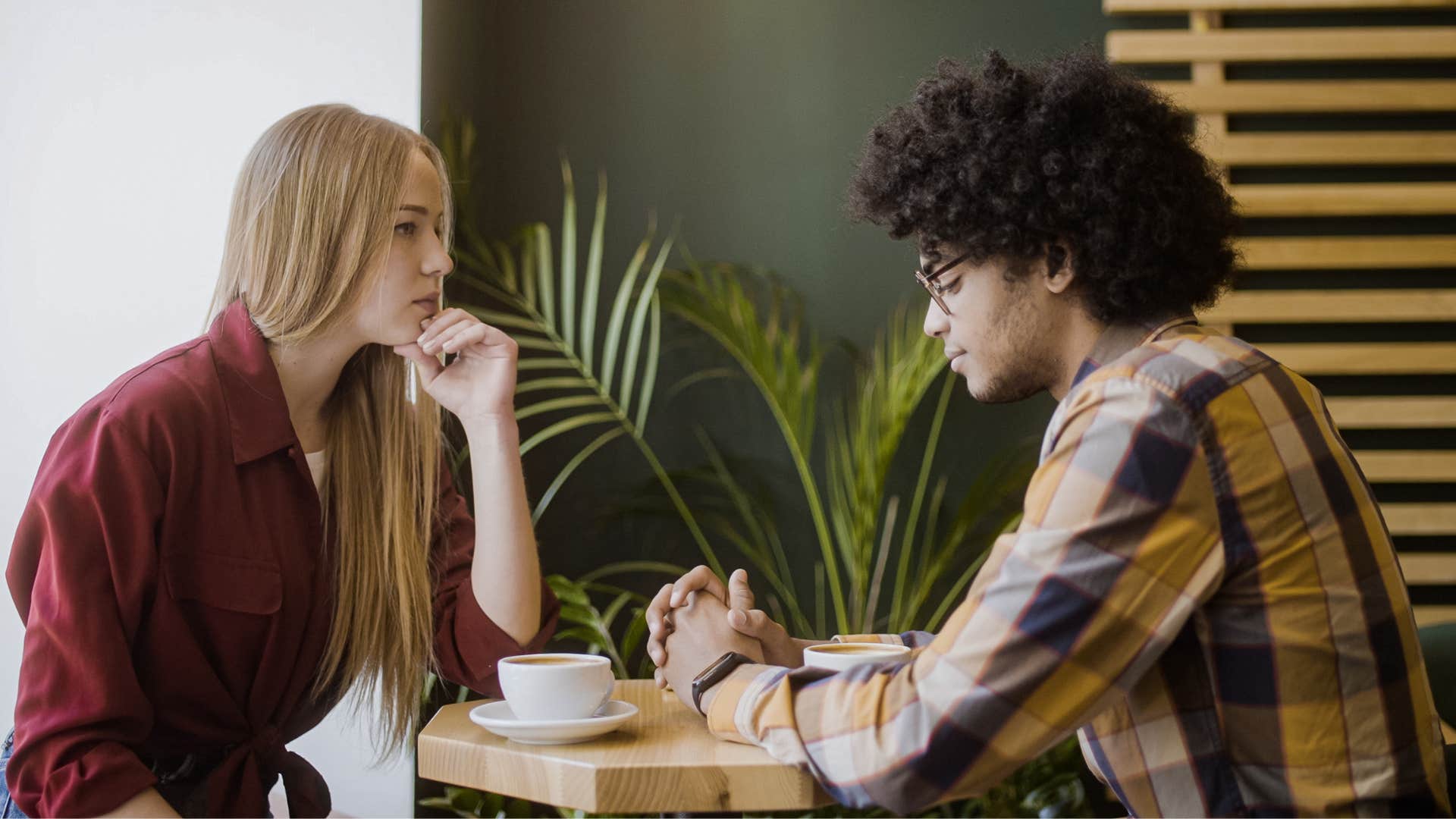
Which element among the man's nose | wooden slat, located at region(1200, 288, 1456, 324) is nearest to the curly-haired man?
the man's nose

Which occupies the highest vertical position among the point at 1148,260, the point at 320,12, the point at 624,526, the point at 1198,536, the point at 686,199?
the point at 320,12

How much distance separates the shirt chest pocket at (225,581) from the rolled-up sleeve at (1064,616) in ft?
2.75

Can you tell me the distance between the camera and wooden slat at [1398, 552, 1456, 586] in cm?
310

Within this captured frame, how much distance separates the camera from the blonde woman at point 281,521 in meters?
1.33

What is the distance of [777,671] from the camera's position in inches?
47.5

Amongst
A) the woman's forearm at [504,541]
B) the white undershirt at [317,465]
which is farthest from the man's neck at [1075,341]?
the white undershirt at [317,465]

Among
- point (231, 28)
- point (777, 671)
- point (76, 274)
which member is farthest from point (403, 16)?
point (777, 671)

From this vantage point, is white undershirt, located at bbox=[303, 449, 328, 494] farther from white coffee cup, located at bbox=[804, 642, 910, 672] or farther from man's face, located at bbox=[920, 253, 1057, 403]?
man's face, located at bbox=[920, 253, 1057, 403]

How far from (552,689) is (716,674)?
0.59 feet

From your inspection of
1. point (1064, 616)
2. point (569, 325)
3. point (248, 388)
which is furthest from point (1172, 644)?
point (569, 325)

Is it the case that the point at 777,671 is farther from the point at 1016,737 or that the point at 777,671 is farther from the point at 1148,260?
the point at 1148,260

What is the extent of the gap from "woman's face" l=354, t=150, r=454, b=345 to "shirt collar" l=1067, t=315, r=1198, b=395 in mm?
920

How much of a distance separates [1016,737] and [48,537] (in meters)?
1.08

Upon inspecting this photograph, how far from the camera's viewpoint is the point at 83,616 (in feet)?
4.32
